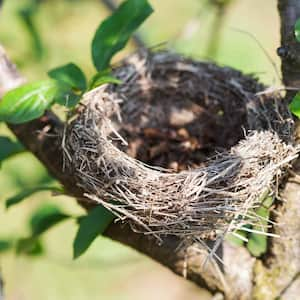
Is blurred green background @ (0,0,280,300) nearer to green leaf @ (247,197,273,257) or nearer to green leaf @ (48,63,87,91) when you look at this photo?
green leaf @ (48,63,87,91)

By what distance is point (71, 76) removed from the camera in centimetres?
163

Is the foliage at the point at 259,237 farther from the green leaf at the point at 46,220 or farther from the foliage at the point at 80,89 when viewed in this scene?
the green leaf at the point at 46,220

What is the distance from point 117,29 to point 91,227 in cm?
46

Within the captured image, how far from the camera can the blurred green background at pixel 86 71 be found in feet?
9.48

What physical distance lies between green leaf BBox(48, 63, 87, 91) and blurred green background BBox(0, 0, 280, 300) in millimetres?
1004

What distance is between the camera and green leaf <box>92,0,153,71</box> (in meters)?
1.66

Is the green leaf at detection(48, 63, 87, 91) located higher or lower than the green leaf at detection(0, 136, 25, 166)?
higher

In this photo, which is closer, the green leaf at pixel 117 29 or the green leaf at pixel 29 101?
the green leaf at pixel 29 101

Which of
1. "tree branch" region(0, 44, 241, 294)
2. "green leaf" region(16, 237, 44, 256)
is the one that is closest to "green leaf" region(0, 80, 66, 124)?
"tree branch" region(0, 44, 241, 294)

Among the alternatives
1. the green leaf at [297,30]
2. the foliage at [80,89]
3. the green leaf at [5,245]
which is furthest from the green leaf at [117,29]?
the green leaf at [5,245]

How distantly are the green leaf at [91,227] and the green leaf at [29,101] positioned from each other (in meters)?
0.24

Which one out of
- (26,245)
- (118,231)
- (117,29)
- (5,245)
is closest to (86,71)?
(5,245)

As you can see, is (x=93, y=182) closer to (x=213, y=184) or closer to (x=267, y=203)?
(x=213, y=184)

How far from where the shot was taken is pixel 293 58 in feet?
4.79
